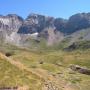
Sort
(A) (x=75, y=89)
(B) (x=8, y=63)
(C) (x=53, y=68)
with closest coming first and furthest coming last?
(B) (x=8, y=63) → (A) (x=75, y=89) → (C) (x=53, y=68)

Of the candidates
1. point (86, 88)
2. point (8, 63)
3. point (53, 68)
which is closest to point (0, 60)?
point (8, 63)

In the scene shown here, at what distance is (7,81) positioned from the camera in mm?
51156

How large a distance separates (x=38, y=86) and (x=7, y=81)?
19.1 feet

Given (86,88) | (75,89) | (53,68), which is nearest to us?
(75,89)

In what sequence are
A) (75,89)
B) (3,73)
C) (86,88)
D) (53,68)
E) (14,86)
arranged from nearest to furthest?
(14,86)
(3,73)
(75,89)
(86,88)
(53,68)

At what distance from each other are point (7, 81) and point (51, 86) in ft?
29.4

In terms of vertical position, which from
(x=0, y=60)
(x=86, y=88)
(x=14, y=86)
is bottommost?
(x=86, y=88)

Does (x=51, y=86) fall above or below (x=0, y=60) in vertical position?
below

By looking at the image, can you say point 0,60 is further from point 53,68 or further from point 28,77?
point 53,68

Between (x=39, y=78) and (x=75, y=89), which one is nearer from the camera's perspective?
(x=39, y=78)

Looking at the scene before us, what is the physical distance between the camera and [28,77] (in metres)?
54.1

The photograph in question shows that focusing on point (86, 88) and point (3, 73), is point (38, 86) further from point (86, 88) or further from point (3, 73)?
point (86, 88)

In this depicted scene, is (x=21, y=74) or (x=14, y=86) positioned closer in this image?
(x=14, y=86)

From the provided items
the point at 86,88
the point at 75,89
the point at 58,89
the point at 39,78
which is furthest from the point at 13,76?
the point at 86,88
